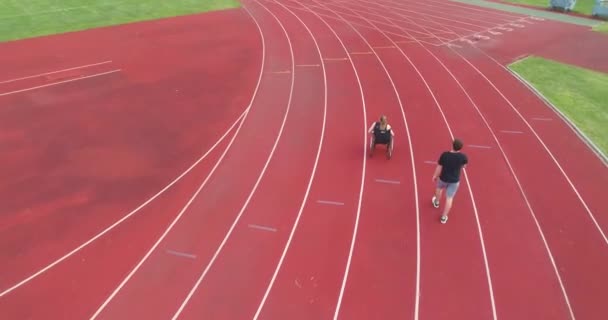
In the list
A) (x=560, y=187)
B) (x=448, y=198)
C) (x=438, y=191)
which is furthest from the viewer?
(x=560, y=187)

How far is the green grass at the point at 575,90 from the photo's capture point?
11.2 m

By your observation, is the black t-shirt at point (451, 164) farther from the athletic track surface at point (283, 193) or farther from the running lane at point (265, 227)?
the running lane at point (265, 227)

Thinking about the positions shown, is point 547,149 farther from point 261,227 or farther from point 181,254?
point 181,254

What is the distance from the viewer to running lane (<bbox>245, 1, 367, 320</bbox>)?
20.8ft

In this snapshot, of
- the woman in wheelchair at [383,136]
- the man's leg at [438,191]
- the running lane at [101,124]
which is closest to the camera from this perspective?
the man's leg at [438,191]

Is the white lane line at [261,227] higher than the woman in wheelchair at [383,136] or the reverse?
the reverse

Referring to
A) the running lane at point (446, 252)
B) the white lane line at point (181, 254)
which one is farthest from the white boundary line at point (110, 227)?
the running lane at point (446, 252)

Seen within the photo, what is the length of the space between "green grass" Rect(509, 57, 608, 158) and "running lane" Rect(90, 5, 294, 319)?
→ 8253 mm

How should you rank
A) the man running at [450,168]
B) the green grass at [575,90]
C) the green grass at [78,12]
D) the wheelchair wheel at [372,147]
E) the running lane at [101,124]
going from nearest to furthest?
the man running at [450,168]
the running lane at [101,124]
the wheelchair wheel at [372,147]
the green grass at [575,90]
the green grass at [78,12]

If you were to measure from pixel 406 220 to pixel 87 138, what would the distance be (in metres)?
8.13

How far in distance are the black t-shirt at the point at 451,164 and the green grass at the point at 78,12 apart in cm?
1746

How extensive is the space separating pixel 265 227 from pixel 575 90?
38.7ft

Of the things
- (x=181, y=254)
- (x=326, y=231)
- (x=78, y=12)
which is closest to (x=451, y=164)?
(x=326, y=231)

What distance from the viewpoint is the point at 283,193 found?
8.58 meters
